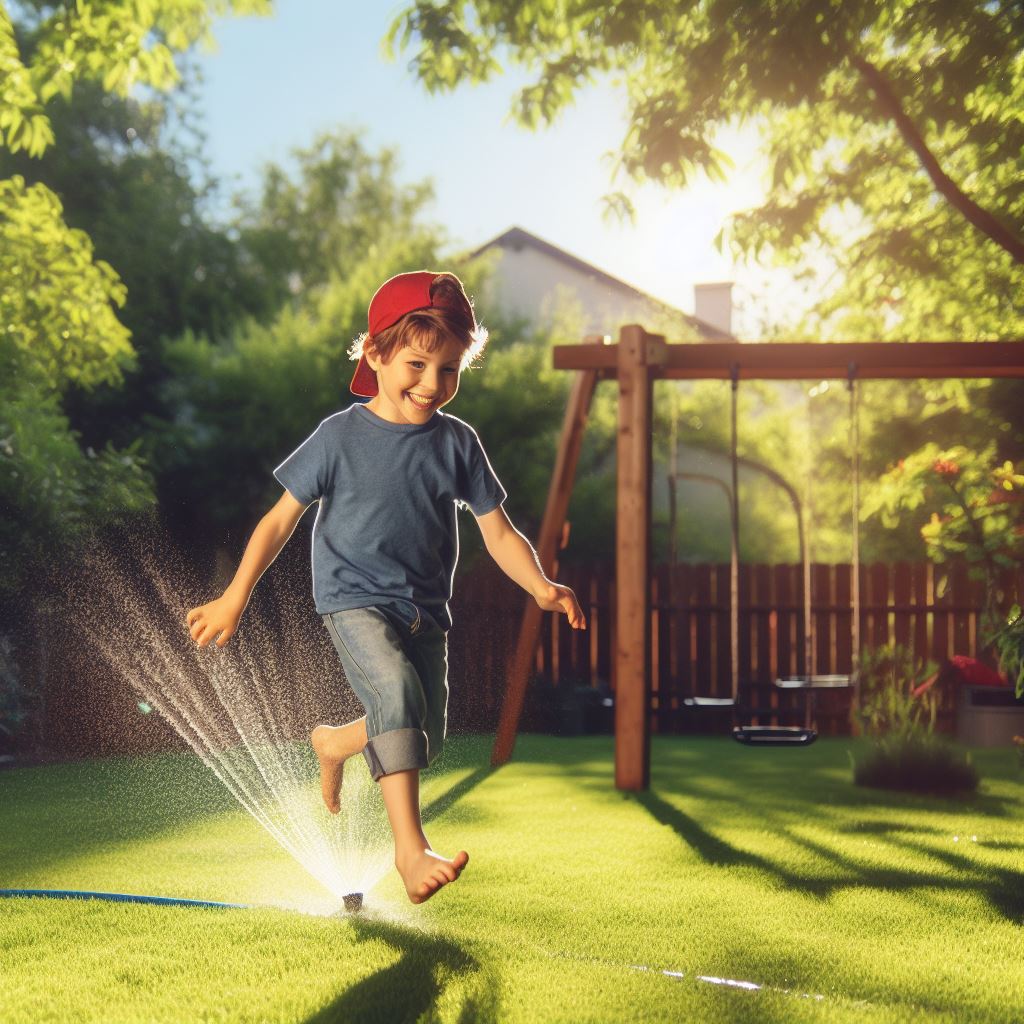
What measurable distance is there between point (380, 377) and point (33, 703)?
704 centimetres

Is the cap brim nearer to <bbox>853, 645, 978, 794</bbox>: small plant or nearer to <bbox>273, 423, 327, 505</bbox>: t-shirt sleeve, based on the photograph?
<bbox>273, 423, 327, 505</bbox>: t-shirt sleeve

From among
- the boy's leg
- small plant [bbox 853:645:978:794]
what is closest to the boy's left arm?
the boy's leg

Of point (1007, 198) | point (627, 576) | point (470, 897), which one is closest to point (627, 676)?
point (627, 576)

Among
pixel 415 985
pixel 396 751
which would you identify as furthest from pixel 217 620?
pixel 415 985

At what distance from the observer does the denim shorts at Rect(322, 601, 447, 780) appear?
108 inches

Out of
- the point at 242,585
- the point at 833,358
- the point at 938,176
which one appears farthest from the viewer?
the point at 938,176

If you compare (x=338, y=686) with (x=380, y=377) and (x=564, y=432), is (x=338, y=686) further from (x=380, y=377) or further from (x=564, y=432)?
(x=380, y=377)

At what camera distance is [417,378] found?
9.05 feet

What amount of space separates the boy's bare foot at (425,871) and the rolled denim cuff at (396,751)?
17 cm

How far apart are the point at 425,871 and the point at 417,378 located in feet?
Answer: 3.28

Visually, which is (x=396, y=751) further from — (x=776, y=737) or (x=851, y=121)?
(x=851, y=121)

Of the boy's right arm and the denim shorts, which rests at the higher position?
the boy's right arm

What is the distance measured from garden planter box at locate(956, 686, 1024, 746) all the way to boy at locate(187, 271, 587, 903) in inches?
340

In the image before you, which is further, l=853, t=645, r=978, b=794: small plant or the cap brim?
l=853, t=645, r=978, b=794: small plant
